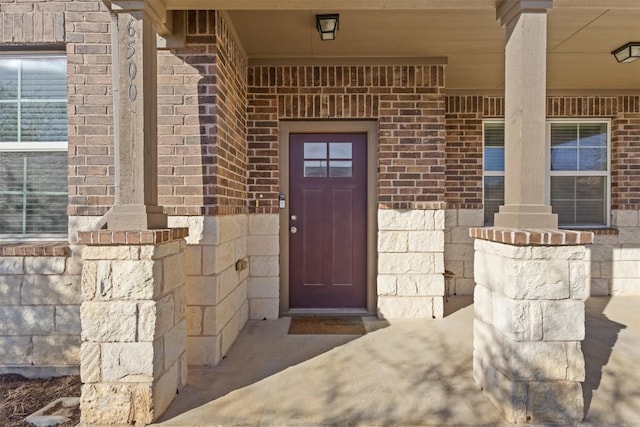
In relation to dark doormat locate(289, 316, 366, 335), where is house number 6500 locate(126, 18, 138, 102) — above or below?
above

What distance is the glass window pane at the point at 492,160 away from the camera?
5.24 meters

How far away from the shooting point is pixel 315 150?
426 centimetres

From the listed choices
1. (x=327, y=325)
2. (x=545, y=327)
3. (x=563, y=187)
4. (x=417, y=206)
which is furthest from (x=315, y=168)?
(x=563, y=187)

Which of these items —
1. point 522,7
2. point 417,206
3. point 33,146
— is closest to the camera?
point 522,7

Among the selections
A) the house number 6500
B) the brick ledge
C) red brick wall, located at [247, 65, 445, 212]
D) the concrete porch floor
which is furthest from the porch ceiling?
the concrete porch floor

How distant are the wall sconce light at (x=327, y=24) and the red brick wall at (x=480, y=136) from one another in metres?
2.40

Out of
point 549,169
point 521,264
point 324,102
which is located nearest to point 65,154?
point 324,102

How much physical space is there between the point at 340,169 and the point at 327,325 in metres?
1.68

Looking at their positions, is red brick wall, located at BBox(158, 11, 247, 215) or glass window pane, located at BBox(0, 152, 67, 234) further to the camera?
glass window pane, located at BBox(0, 152, 67, 234)

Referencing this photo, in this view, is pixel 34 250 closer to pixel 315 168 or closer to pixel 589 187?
pixel 315 168

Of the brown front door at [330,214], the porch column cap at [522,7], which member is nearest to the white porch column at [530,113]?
the porch column cap at [522,7]

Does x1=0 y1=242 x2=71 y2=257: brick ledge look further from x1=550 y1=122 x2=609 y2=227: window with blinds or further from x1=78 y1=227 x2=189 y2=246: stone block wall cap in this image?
x1=550 y1=122 x2=609 y2=227: window with blinds

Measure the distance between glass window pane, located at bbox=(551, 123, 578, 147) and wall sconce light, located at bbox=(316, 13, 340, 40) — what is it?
11.9 feet

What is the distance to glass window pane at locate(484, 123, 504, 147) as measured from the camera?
521 cm
